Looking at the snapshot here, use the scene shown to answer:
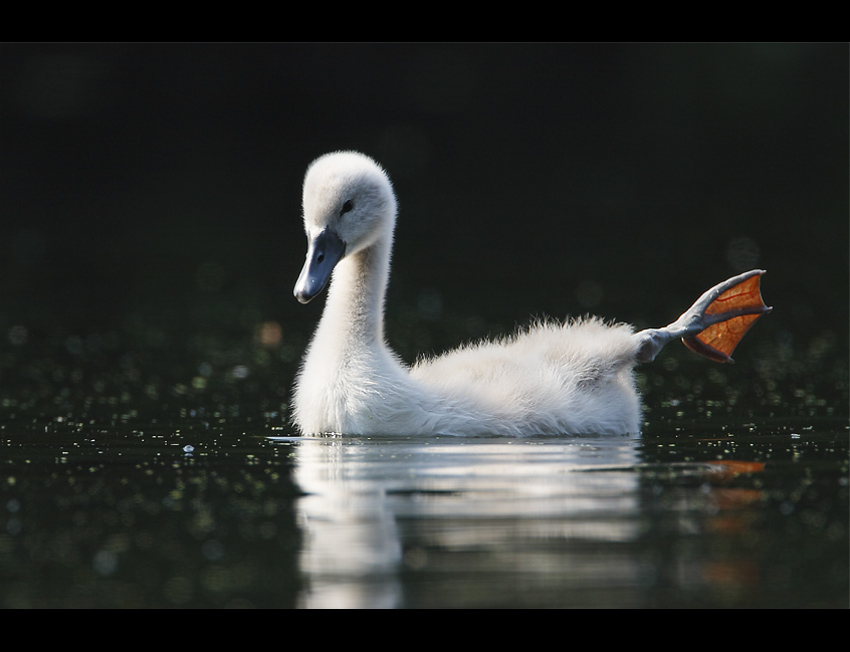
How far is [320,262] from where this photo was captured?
7453mm

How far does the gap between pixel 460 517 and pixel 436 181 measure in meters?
23.2

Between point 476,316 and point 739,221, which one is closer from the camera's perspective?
point 476,316

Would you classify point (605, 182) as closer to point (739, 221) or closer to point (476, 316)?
point (739, 221)

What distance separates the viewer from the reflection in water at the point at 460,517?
14.6 feet

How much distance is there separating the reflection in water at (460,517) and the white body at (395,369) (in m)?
0.18

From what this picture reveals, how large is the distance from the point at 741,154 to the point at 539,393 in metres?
24.3

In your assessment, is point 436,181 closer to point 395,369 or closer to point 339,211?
point 339,211

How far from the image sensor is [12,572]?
4.64 m

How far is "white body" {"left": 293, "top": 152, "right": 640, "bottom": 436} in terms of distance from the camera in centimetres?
720

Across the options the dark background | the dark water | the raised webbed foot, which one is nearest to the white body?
the dark water

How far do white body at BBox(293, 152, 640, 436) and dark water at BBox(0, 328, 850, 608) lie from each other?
16 cm

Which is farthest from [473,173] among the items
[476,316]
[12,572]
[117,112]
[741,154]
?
[12,572]

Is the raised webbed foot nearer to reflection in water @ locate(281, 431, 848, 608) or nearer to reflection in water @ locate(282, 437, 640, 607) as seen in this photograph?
reflection in water @ locate(281, 431, 848, 608)

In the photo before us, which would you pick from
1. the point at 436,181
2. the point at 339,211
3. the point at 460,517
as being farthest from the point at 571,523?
the point at 436,181
